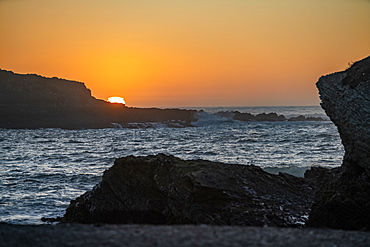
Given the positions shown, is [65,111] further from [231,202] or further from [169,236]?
[169,236]

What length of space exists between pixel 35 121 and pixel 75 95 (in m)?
35.0

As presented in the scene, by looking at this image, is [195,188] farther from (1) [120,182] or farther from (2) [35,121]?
(2) [35,121]

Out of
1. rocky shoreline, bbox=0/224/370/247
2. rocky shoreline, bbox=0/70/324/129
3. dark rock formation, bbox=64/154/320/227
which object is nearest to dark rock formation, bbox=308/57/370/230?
dark rock formation, bbox=64/154/320/227

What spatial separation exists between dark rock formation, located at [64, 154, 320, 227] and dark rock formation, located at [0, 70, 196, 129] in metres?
86.2

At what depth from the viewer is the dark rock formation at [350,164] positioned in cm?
1043

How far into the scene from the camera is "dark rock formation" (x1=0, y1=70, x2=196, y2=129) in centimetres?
10232

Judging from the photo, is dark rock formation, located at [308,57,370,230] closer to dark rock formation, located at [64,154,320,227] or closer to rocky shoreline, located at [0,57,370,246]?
rocky shoreline, located at [0,57,370,246]

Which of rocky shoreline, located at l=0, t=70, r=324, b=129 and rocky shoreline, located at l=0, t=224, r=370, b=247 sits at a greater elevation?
rocky shoreline, located at l=0, t=70, r=324, b=129

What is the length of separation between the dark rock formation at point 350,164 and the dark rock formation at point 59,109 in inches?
3587

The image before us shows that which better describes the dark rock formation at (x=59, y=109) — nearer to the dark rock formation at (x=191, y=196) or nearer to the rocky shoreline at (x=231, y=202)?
the dark rock formation at (x=191, y=196)

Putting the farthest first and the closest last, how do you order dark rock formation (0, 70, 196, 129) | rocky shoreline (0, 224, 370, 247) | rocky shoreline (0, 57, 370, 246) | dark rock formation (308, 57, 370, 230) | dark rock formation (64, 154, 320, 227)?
dark rock formation (0, 70, 196, 129)
dark rock formation (64, 154, 320, 227)
dark rock formation (308, 57, 370, 230)
rocky shoreline (0, 57, 370, 246)
rocky shoreline (0, 224, 370, 247)

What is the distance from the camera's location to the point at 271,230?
7832mm

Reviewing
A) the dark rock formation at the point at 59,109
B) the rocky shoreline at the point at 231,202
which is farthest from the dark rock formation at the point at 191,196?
the dark rock formation at the point at 59,109

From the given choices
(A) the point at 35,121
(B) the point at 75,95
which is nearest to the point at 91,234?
(A) the point at 35,121
